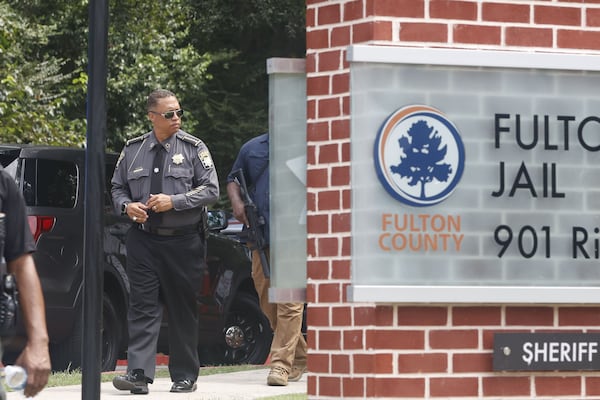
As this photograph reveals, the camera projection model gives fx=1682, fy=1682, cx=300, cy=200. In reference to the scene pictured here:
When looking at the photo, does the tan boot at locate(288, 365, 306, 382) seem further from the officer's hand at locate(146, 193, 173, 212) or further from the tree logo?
the tree logo

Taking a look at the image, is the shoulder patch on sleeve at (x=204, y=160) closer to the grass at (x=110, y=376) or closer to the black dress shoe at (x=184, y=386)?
the black dress shoe at (x=184, y=386)

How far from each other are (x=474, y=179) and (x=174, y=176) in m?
3.51

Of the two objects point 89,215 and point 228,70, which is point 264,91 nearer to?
point 228,70

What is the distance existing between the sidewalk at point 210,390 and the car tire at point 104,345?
1.05 m

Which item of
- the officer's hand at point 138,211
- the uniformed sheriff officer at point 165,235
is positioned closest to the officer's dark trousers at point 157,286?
the uniformed sheriff officer at point 165,235

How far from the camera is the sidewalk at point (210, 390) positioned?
1015 cm

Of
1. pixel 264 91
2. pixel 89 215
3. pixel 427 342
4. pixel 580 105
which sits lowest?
pixel 427 342

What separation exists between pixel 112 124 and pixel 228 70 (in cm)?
735

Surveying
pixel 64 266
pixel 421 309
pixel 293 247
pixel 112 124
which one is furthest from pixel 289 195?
A: pixel 112 124

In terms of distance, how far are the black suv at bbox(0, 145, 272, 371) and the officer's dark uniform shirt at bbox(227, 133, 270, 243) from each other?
43.3 inches

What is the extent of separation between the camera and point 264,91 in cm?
3706

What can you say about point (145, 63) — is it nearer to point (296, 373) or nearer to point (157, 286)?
point (296, 373)

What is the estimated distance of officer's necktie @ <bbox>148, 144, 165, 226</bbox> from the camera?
34.2 ft

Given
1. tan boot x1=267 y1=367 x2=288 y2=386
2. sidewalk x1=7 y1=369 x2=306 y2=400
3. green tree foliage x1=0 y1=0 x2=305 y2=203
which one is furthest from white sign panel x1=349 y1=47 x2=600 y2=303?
green tree foliage x1=0 y1=0 x2=305 y2=203
